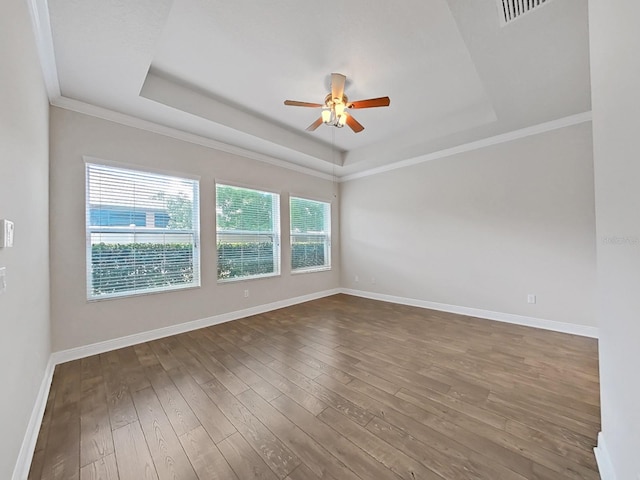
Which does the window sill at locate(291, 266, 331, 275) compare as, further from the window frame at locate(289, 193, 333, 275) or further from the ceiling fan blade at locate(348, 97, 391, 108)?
the ceiling fan blade at locate(348, 97, 391, 108)

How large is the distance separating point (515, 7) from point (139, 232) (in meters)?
4.08

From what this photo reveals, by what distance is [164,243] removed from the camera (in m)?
3.20

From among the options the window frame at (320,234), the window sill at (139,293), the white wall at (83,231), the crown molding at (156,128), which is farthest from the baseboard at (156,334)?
the crown molding at (156,128)

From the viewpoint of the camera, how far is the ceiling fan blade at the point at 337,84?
8.43 feet

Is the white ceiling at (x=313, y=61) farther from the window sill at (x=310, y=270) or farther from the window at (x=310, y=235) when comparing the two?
the window sill at (x=310, y=270)

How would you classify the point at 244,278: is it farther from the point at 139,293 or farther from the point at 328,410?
the point at 328,410

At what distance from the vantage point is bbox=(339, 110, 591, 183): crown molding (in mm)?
3027

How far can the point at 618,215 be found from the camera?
3.28ft

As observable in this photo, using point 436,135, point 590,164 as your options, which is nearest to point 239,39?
point 436,135

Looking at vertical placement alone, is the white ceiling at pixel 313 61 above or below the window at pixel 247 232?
above

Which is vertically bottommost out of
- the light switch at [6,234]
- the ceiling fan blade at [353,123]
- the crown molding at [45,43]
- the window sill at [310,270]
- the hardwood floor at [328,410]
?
the hardwood floor at [328,410]

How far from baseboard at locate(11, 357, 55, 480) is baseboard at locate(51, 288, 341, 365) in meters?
0.54

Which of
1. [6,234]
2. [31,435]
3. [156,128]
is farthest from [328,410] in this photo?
[156,128]

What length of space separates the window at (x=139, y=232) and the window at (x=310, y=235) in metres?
1.86
